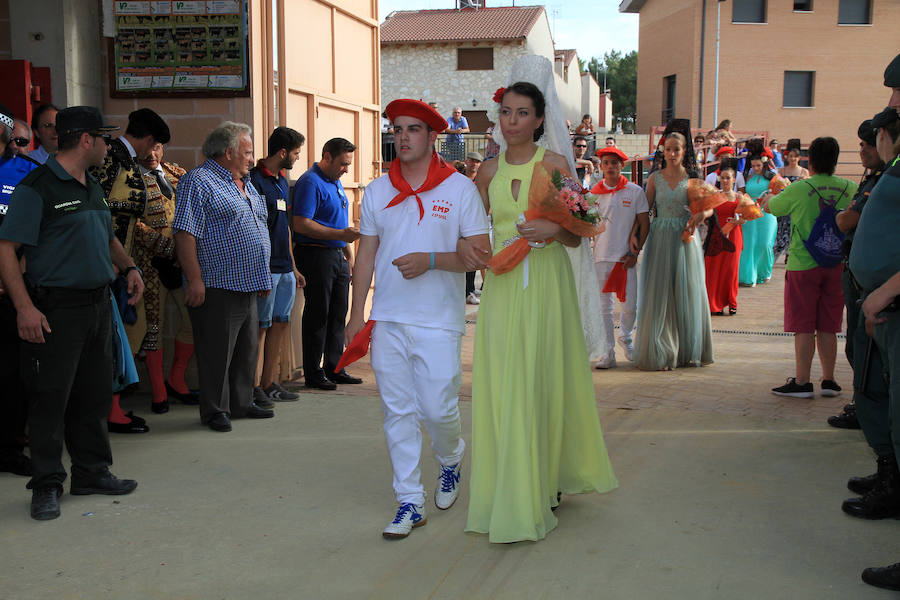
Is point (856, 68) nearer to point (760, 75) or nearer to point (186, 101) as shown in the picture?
point (760, 75)

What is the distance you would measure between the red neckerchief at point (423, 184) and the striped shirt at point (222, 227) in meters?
1.99

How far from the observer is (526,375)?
4.12m

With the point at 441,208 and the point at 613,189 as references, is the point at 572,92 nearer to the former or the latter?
the point at 613,189

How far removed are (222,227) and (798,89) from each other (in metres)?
37.6

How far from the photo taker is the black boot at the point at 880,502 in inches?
170

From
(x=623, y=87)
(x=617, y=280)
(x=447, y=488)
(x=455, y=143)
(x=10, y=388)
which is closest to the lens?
(x=447, y=488)

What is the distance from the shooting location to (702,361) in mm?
8344

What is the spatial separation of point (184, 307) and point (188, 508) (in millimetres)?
2429

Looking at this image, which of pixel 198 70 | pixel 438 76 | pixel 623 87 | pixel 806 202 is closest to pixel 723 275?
pixel 806 202

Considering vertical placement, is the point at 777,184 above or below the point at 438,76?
below

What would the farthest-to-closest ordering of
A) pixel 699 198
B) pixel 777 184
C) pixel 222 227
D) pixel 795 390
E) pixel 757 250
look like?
pixel 757 250
pixel 777 184
pixel 699 198
pixel 795 390
pixel 222 227

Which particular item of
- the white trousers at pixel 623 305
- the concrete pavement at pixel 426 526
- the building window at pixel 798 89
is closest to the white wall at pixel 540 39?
the building window at pixel 798 89

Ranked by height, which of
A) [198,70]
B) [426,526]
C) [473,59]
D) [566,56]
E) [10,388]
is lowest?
[426,526]

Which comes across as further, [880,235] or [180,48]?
[180,48]
